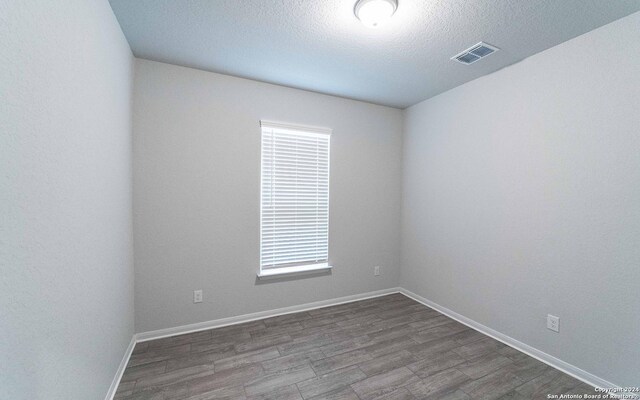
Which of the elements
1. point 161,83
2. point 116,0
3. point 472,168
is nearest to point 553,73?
point 472,168

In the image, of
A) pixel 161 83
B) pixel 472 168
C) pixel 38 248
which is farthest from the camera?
pixel 472 168

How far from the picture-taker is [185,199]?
2.50 metres

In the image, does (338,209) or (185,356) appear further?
(338,209)

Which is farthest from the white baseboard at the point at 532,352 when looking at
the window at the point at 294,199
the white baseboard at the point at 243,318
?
the window at the point at 294,199

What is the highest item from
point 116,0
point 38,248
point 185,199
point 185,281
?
point 116,0

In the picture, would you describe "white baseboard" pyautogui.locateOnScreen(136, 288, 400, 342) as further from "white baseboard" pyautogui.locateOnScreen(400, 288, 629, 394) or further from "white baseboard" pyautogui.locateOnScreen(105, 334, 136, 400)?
"white baseboard" pyautogui.locateOnScreen(400, 288, 629, 394)

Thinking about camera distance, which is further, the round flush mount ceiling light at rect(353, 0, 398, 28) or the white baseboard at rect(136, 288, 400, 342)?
the white baseboard at rect(136, 288, 400, 342)

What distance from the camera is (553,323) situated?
2.09m

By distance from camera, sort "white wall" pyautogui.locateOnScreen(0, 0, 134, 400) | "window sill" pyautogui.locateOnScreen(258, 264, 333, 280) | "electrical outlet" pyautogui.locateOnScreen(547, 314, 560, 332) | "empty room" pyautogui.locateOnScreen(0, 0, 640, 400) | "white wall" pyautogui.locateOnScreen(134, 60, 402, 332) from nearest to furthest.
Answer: "white wall" pyautogui.locateOnScreen(0, 0, 134, 400) < "empty room" pyautogui.locateOnScreen(0, 0, 640, 400) < "electrical outlet" pyautogui.locateOnScreen(547, 314, 560, 332) < "white wall" pyautogui.locateOnScreen(134, 60, 402, 332) < "window sill" pyautogui.locateOnScreen(258, 264, 333, 280)

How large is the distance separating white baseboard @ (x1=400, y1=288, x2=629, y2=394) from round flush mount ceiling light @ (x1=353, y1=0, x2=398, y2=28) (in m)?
2.92

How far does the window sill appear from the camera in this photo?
2821 mm

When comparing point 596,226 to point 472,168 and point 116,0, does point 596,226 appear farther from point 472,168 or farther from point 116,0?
point 116,0

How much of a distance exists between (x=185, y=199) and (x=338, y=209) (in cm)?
173

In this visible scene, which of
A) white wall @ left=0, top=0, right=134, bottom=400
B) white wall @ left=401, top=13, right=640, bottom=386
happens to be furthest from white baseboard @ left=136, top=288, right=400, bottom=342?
white wall @ left=401, top=13, right=640, bottom=386
